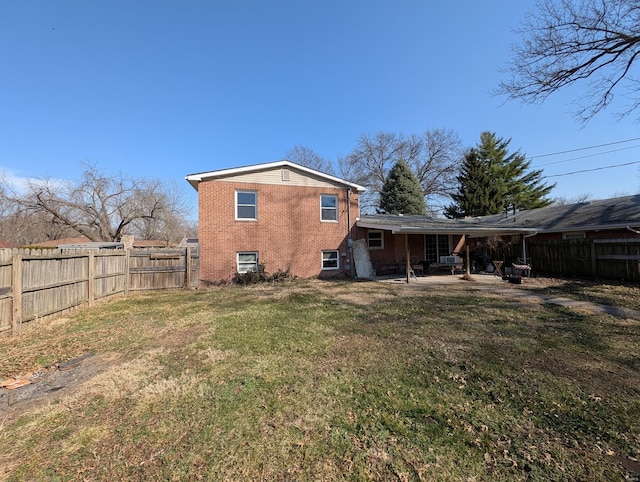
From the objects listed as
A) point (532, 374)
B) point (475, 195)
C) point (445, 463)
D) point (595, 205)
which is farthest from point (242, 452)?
point (475, 195)

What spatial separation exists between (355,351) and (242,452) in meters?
2.50

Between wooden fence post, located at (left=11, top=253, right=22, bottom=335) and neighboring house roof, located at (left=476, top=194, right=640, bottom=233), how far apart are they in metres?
18.9

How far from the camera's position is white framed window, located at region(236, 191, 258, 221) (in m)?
13.1

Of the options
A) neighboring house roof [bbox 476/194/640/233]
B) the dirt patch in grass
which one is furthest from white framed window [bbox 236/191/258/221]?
neighboring house roof [bbox 476/194/640/233]

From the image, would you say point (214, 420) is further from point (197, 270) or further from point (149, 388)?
point (197, 270)

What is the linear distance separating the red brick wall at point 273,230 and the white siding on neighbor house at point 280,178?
19 cm

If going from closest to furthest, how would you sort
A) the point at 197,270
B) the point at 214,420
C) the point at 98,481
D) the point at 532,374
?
the point at 98,481 < the point at 214,420 < the point at 532,374 < the point at 197,270

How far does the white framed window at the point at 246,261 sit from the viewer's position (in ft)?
43.0

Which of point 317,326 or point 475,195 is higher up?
point 475,195

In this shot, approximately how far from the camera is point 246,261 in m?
13.2

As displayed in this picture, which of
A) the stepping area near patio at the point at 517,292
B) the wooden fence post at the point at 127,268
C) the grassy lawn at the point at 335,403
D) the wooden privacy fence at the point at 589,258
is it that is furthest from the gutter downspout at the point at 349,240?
the wooden fence post at the point at 127,268

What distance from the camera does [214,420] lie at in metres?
2.87

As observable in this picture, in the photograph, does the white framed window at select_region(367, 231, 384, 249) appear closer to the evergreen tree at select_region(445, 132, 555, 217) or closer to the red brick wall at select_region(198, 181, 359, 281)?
the red brick wall at select_region(198, 181, 359, 281)

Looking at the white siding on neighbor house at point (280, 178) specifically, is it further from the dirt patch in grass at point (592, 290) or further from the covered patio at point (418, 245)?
the dirt patch in grass at point (592, 290)
